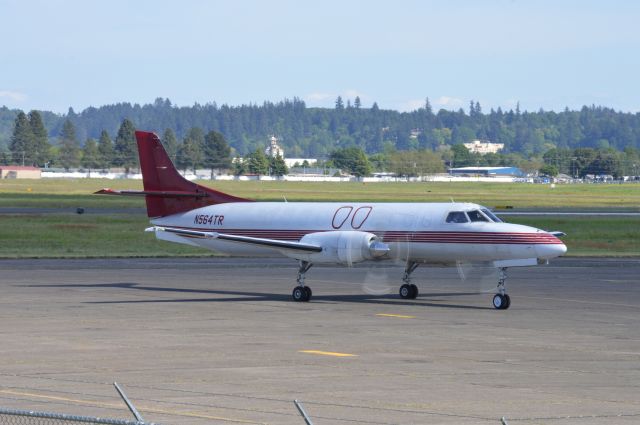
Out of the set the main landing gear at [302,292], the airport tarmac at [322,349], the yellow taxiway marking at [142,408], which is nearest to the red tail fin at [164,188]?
the airport tarmac at [322,349]

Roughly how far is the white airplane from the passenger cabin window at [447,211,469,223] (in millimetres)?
30

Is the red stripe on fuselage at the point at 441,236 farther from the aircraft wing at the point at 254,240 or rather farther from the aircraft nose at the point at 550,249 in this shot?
the aircraft wing at the point at 254,240

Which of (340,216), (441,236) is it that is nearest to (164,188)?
(340,216)

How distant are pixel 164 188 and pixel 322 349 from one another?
17090 mm

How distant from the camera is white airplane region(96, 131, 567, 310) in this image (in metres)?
33.9

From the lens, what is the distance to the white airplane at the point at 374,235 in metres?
33.9

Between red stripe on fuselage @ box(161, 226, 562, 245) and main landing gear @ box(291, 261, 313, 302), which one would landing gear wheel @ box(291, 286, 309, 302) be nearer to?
main landing gear @ box(291, 261, 313, 302)

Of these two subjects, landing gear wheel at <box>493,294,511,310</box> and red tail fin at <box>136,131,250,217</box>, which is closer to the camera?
landing gear wheel at <box>493,294,511,310</box>

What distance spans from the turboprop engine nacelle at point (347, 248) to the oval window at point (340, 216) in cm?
68

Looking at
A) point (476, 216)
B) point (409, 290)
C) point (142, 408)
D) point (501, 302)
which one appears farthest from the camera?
point (409, 290)

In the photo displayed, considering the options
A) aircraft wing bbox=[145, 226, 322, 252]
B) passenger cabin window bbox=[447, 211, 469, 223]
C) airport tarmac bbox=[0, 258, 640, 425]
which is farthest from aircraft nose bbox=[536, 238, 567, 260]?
aircraft wing bbox=[145, 226, 322, 252]

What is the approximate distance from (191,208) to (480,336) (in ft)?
49.8

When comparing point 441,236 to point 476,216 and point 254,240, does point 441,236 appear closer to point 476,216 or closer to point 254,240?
point 476,216

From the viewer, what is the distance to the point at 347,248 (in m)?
34.6
